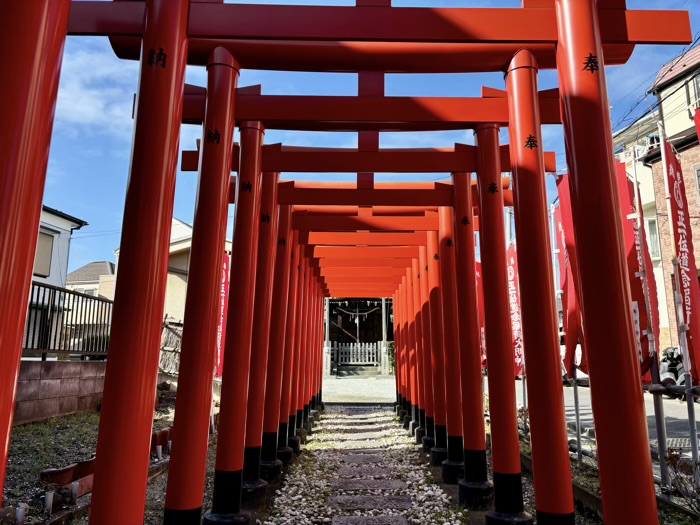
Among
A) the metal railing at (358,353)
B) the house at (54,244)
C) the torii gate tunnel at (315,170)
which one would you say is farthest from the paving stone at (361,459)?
the metal railing at (358,353)

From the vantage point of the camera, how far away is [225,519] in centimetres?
485

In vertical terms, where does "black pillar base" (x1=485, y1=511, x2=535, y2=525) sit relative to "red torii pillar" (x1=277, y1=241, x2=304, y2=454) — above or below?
below

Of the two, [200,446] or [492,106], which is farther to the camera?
[492,106]

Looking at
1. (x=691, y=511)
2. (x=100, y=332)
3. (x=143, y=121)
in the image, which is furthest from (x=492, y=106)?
(x=100, y=332)

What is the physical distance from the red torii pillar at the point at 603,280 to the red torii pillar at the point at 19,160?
9.98 feet

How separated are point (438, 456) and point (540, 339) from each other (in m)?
4.68

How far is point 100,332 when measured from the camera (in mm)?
11195

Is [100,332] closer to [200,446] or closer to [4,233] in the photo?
[200,446]

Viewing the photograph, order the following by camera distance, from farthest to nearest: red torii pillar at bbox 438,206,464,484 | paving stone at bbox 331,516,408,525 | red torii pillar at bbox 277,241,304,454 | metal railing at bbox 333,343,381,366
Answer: metal railing at bbox 333,343,381,366, red torii pillar at bbox 277,241,304,454, red torii pillar at bbox 438,206,464,484, paving stone at bbox 331,516,408,525

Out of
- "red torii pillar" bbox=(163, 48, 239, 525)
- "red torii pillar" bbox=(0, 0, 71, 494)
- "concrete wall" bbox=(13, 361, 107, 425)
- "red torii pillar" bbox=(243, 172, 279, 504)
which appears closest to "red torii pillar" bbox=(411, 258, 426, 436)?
"red torii pillar" bbox=(243, 172, 279, 504)

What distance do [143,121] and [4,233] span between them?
1.76 m

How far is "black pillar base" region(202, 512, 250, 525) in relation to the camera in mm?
4820

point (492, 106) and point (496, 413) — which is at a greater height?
point (492, 106)

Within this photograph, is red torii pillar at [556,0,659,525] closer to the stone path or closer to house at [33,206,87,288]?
the stone path
